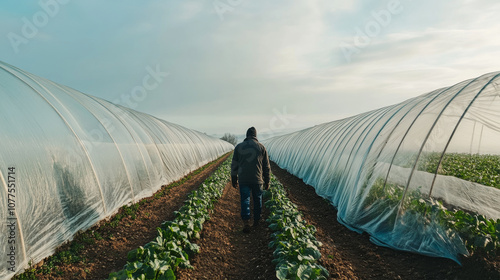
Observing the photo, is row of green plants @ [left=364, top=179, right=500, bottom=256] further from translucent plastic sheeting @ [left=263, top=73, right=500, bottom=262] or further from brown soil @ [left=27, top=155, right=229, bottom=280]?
brown soil @ [left=27, top=155, right=229, bottom=280]

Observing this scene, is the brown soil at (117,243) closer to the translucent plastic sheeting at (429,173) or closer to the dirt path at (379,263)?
the dirt path at (379,263)

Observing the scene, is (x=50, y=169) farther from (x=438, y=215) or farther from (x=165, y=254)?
(x=438, y=215)

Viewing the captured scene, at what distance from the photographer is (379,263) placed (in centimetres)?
503

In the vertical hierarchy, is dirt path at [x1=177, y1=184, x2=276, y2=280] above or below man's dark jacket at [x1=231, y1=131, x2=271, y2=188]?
below

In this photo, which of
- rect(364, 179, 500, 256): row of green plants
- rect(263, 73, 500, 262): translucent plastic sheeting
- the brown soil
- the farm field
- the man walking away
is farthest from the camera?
the man walking away

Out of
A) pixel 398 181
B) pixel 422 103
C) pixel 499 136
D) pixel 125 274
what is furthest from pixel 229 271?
pixel 422 103

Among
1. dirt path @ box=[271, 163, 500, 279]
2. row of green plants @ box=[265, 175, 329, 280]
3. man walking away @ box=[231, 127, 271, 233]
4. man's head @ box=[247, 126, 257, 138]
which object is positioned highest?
man's head @ box=[247, 126, 257, 138]

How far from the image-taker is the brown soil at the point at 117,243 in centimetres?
454

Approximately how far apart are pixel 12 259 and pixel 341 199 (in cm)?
714

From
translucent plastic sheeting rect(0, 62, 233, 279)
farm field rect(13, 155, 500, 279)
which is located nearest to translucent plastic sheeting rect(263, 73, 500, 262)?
farm field rect(13, 155, 500, 279)

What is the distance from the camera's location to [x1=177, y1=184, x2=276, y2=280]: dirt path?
4785 millimetres

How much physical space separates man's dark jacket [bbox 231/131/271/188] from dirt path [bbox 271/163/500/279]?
190 cm

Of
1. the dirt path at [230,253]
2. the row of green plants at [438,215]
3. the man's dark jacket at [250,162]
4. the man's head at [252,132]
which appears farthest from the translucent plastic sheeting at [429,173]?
the man's head at [252,132]

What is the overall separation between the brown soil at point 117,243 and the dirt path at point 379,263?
361cm
